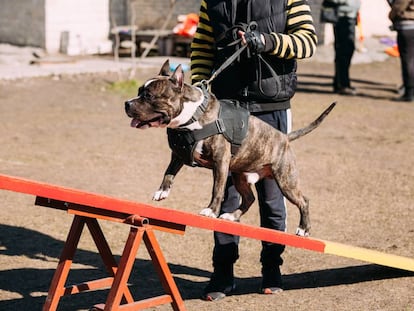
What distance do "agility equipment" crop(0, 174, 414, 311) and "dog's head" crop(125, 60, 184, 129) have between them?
0.47 meters

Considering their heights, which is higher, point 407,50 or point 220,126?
point 220,126

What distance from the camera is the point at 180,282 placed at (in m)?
6.56

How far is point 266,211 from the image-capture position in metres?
6.12

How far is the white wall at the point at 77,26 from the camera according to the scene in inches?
754

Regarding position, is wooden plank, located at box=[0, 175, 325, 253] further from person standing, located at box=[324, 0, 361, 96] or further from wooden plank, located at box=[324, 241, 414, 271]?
person standing, located at box=[324, 0, 361, 96]

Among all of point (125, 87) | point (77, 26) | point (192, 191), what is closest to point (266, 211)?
point (192, 191)

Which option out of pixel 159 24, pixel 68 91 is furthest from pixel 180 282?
pixel 159 24

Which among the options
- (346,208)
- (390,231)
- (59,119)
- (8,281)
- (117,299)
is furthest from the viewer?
(59,119)

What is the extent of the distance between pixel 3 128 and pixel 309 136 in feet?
13.6

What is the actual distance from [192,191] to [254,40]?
3.88 meters

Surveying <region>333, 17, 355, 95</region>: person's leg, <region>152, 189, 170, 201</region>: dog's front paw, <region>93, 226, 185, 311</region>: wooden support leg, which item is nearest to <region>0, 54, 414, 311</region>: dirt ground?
<region>333, 17, 355, 95</region>: person's leg

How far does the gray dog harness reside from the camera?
509 centimetres

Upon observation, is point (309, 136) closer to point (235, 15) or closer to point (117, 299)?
point (235, 15)

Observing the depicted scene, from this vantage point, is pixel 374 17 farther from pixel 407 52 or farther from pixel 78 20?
pixel 407 52
